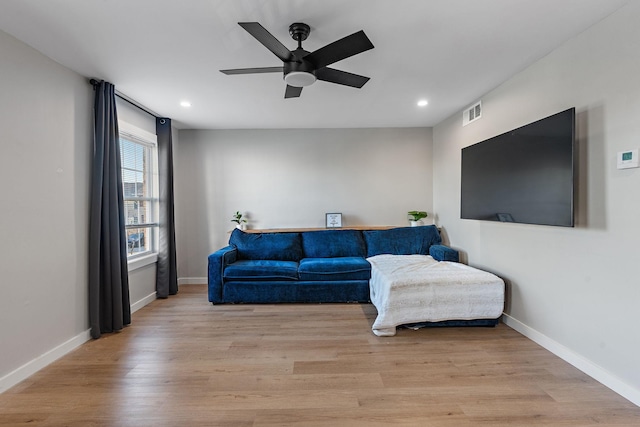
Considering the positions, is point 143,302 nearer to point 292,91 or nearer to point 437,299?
point 292,91

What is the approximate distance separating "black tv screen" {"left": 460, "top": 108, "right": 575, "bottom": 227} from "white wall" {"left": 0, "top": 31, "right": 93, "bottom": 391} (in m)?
3.91

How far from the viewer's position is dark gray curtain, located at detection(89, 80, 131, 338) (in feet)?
9.25

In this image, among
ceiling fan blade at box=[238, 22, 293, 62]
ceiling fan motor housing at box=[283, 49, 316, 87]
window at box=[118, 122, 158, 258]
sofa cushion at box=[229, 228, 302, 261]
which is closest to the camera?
ceiling fan blade at box=[238, 22, 293, 62]

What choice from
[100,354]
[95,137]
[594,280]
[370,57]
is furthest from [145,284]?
[594,280]

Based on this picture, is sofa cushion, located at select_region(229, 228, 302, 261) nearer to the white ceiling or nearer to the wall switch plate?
the white ceiling

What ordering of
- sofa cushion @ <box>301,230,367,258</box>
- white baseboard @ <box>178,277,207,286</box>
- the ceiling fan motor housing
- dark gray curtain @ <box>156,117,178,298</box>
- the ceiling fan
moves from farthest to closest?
white baseboard @ <box>178,277,207,286</box>, sofa cushion @ <box>301,230,367,258</box>, dark gray curtain @ <box>156,117,178,298</box>, the ceiling fan motor housing, the ceiling fan

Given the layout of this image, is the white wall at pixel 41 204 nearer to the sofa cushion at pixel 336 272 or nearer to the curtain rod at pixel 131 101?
the curtain rod at pixel 131 101

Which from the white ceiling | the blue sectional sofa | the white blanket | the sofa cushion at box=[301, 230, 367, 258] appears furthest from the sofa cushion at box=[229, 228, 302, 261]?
the white ceiling

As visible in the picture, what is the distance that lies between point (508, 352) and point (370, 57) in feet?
8.81

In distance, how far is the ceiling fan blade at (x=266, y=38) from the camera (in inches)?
66.6

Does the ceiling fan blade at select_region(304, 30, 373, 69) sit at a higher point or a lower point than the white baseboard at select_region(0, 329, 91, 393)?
higher

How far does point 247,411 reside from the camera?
182cm

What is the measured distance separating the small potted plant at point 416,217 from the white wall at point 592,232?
5.70 feet

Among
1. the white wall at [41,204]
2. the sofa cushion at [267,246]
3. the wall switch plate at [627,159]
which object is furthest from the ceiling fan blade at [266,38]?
the sofa cushion at [267,246]
